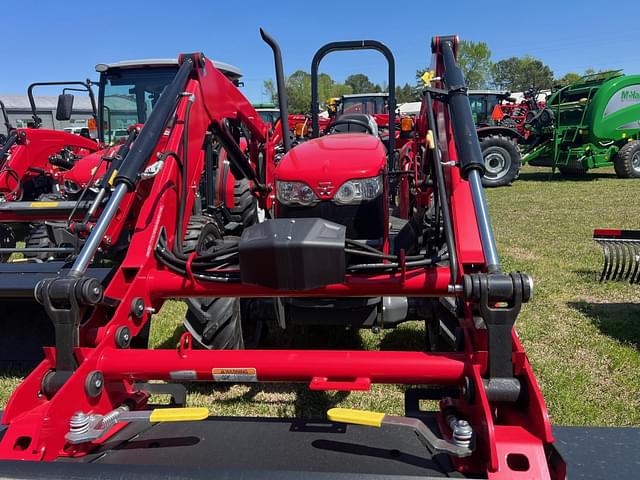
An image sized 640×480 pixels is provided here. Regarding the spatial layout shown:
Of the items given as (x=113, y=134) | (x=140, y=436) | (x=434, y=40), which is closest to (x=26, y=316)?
(x=140, y=436)

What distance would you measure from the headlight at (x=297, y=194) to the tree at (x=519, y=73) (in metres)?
88.3

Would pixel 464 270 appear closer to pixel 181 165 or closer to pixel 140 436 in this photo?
pixel 140 436

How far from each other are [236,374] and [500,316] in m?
0.98

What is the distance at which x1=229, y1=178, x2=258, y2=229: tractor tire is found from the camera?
19.4ft

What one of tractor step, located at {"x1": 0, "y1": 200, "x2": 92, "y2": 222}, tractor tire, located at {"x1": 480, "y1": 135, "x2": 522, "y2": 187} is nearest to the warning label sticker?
tractor step, located at {"x1": 0, "y1": 200, "x2": 92, "y2": 222}

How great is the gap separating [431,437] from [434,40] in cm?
262

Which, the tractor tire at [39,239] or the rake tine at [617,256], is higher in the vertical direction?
the tractor tire at [39,239]

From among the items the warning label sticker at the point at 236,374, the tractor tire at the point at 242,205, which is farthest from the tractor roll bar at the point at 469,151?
the tractor tire at the point at 242,205

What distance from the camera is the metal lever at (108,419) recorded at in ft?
5.60

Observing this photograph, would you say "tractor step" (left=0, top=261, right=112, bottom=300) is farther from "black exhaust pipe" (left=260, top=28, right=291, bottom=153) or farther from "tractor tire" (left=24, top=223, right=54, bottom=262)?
"tractor tire" (left=24, top=223, right=54, bottom=262)

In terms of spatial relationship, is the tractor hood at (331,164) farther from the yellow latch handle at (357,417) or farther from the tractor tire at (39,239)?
the tractor tire at (39,239)

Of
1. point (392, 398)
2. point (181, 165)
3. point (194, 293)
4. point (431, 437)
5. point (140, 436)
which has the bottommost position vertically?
point (392, 398)

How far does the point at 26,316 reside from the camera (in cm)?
321

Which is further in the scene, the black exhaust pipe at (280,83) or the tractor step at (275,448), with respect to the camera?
the black exhaust pipe at (280,83)
